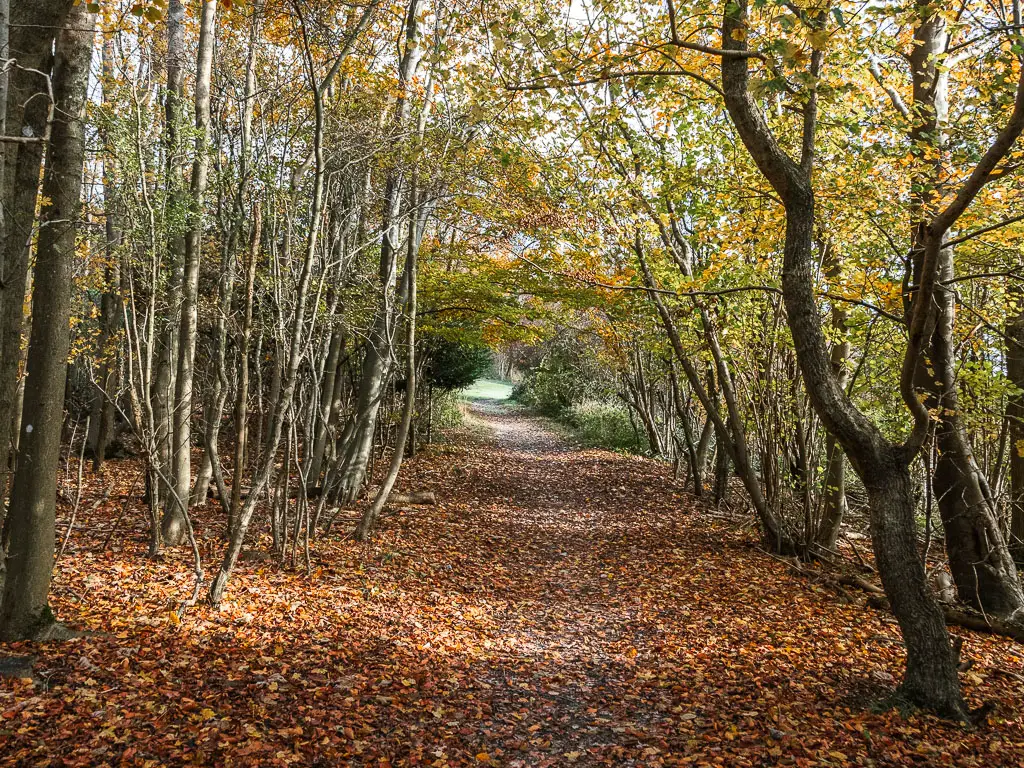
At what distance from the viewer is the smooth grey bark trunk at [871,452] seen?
4.18 meters

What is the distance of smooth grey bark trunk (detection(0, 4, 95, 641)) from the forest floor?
48 cm

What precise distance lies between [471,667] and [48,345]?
3.72 metres

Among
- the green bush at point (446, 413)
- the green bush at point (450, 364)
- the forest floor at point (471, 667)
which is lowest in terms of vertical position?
the forest floor at point (471, 667)

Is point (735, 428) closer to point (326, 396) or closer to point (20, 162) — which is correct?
point (326, 396)

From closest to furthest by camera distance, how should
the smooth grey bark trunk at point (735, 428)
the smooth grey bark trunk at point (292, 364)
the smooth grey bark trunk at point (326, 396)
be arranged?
the smooth grey bark trunk at point (292, 364) < the smooth grey bark trunk at point (735, 428) < the smooth grey bark trunk at point (326, 396)

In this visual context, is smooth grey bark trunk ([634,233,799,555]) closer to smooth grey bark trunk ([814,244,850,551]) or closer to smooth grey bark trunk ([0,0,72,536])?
smooth grey bark trunk ([814,244,850,551])

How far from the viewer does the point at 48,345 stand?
4.11m

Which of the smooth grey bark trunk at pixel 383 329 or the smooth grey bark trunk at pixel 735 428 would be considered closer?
the smooth grey bark trunk at pixel 735 428

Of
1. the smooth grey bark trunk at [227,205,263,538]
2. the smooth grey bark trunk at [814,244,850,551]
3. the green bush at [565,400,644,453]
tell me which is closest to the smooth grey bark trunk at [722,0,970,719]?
the smooth grey bark trunk at [814,244,850,551]

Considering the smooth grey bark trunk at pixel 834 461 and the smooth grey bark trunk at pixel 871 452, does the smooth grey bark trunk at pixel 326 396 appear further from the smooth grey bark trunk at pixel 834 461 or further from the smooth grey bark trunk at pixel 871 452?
the smooth grey bark trunk at pixel 871 452

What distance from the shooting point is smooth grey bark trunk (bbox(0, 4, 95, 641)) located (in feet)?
13.4

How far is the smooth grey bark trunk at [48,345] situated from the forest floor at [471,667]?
0.48m

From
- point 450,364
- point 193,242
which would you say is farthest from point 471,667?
point 450,364

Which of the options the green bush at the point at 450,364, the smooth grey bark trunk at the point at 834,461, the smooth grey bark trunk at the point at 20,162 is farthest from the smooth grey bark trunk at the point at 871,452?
the green bush at the point at 450,364
